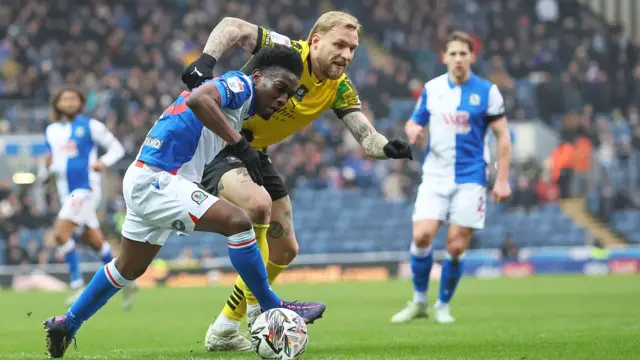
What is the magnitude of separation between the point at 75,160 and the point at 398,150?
7633 millimetres

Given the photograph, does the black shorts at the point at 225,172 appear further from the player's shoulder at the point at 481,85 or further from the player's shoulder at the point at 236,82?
the player's shoulder at the point at 481,85

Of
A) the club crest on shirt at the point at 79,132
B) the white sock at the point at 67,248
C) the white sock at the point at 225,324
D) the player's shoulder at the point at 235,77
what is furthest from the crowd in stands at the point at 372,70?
the player's shoulder at the point at 235,77

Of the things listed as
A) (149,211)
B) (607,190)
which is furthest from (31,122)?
(149,211)

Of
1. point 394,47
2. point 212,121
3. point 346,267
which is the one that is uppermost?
point 394,47

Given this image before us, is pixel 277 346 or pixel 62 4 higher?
pixel 62 4

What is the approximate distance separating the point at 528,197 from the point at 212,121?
19.8 metres

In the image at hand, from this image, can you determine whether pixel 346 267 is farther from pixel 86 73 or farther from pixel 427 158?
pixel 427 158

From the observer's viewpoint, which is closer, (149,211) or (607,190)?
(149,211)

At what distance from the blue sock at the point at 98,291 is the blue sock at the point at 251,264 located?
0.86 metres

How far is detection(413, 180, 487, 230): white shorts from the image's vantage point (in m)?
10.6

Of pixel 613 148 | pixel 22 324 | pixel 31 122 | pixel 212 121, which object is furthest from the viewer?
pixel 613 148

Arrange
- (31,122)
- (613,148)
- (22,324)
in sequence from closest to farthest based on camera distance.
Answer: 1. (22,324)
2. (31,122)
3. (613,148)

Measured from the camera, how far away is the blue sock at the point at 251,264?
21.1 feet

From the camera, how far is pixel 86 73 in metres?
26.9
